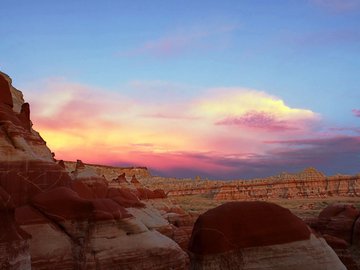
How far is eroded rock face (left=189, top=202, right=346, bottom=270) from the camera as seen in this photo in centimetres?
1201

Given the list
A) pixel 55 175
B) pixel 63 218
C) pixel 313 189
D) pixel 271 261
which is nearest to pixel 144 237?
pixel 63 218

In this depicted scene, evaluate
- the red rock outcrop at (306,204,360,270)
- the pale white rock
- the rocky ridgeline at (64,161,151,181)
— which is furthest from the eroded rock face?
the rocky ridgeline at (64,161,151,181)

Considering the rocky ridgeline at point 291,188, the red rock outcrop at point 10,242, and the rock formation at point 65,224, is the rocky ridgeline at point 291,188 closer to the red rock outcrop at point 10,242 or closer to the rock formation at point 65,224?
the rock formation at point 65,224

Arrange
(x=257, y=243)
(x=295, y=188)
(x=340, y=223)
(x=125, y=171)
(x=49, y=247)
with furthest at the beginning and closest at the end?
(x=125, y=171) → (x=295, y=188) → (x=340, y=223) → (x=49, y=247) → (x=257, y=243)

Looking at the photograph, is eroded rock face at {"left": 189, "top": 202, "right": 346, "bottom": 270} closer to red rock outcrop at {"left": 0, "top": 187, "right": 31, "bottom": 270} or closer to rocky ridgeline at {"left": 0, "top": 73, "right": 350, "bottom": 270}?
rocky ridgeline at {"left": 0, "top": 73, "right": 350, "bottom": 270}

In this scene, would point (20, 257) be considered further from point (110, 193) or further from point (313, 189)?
point (313, 189)

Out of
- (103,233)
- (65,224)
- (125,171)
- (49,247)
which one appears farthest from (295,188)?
(49,247)

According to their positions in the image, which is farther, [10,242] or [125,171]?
[125,171]

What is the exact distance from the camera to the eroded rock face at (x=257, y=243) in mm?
12008

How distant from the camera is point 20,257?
510 inches

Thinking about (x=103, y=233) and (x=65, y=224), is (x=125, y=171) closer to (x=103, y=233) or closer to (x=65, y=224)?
(x=65, y=224)

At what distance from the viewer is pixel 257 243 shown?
12133mm

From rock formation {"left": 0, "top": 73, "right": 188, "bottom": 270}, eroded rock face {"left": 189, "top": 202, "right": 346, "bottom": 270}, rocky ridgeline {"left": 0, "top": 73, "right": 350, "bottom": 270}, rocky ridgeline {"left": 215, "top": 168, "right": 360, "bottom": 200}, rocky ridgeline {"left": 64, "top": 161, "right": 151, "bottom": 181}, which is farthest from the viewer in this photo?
rocky ridgeline {"left": 64, "top": 161, "right": 151, "bottom": 181}

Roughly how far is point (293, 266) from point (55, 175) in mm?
11399
